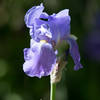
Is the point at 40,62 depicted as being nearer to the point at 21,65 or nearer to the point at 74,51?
the point at 74,51

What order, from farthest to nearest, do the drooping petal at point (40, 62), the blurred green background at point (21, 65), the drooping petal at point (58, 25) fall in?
the blurred green background at point (21, 65), the drooping petal at point (58, 25), the drooping petal at point (40, 62)

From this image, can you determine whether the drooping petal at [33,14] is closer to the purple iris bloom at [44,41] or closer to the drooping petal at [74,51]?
the purple iris bloom at [44,41]

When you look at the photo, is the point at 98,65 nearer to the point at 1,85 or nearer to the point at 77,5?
the point at 77,5

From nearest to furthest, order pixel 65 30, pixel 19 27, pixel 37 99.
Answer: pixel 65 30 → pixel 37 99 → pixel 19 27

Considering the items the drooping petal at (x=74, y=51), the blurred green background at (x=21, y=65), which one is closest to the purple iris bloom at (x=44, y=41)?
the drooping petal at (x=74, y=51)

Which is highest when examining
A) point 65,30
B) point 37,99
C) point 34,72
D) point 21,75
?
point 65,30

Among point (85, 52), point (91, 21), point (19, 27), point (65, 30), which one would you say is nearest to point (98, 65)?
point (85, 52)

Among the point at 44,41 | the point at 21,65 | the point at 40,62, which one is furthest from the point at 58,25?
the point at 21,65

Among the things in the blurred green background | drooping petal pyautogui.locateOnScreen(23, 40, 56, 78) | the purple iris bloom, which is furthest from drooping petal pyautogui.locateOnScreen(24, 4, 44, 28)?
the blurred green background
